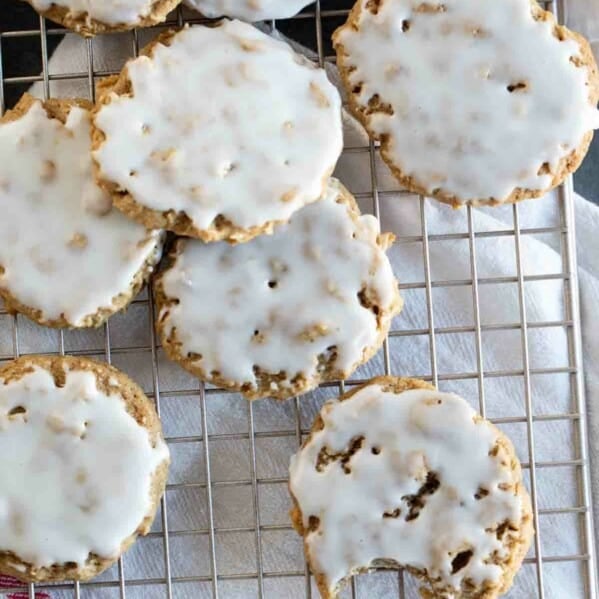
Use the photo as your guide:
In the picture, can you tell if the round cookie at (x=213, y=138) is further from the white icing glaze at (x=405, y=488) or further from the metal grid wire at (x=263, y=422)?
the white icing glaze at (x=405, y=488)

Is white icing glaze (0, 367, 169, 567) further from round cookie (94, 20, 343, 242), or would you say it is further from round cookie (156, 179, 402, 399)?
round cookie (94, 20, 343, 242)

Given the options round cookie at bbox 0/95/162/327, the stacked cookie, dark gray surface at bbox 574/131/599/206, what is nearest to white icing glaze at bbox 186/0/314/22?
the stacked cookie

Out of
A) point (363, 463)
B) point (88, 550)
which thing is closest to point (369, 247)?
point (363, 463)

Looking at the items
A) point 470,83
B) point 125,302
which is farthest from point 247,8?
point 125,302

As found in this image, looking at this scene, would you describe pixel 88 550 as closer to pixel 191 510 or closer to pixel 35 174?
pixel 191 510

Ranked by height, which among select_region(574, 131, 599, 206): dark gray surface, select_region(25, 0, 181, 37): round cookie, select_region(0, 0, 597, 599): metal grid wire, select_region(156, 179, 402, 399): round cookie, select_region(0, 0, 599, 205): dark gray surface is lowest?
select_region(0, 0, 597, 599): metal grid wire

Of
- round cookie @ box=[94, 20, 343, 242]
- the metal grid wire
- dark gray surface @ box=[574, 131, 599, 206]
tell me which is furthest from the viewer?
dark gray surface @ box=[574, 131, 599, 206]

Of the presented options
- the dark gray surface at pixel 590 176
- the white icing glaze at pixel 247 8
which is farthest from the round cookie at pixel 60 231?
the dark gray surface at pixel 590 176
